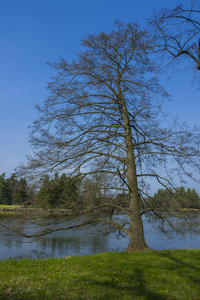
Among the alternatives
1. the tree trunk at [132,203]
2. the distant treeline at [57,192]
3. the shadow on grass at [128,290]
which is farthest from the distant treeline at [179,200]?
the shadow on grass at [128,290]

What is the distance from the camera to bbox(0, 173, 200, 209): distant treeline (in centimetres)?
883

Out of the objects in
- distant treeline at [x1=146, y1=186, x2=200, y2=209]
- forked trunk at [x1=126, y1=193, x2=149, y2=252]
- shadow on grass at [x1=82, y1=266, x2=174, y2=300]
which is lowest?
shadow on grass at [x1=82, y1=266, x2=174, y2=300]

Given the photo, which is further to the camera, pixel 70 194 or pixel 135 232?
pixel 70 194

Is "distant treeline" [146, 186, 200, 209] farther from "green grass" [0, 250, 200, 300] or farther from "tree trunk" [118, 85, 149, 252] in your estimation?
"green grass" [0, 250, 200, 300]

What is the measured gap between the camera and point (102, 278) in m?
5.48

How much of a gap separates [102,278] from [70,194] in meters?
4.36

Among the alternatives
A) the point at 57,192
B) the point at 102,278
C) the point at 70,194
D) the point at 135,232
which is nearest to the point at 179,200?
the point at 135,232

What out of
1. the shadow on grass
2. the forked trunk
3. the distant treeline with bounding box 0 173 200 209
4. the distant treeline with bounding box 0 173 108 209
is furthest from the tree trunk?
the shadow on grass

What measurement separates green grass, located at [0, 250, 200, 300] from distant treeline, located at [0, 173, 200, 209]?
2374mm

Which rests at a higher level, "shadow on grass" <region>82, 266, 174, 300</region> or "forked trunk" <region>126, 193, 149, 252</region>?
"forked trunk" <region>126, 193, 149, 252</region>

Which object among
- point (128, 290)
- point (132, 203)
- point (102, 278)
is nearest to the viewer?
point (128, 290)

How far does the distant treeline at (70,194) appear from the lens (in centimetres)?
883

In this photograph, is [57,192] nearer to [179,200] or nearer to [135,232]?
[135,232]

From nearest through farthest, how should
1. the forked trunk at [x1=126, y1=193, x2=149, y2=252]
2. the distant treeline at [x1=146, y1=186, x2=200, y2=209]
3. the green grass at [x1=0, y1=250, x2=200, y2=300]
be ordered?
the green grass at [x1=0, y1=250, x2=200, y2=300] < the forked trunk at [x1=126, y1=193, x2=149, y2=252] < the distant treeline at [x1=146, y1=186, x2=200, y2=209]
